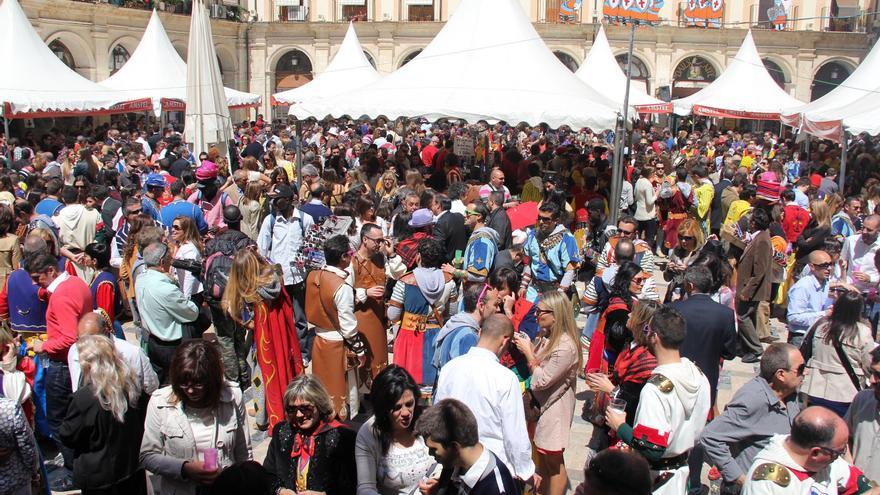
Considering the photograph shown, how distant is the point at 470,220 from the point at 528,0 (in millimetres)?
30303

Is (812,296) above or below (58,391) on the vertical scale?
above

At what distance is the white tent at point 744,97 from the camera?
62.2 feet

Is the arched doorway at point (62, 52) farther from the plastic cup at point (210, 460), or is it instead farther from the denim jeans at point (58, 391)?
the plastic cup at point (210, 460)

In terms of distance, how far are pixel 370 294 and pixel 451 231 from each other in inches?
72.1

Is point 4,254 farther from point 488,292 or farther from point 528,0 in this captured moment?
point 528,0

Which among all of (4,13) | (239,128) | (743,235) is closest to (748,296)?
(743,235)

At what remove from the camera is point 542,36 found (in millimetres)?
34000

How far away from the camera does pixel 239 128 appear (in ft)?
76.2

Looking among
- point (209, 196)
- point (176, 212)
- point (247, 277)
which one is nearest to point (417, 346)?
point (247, 277)

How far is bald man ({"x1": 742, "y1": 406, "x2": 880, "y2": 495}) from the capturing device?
9.41ft

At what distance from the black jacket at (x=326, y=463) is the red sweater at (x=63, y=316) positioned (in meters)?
2.11

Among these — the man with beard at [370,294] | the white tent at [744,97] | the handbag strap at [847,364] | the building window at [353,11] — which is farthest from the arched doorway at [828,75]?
the man with beard at [370,294]

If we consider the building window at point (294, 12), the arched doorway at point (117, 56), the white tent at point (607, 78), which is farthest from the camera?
the building window at point (294, 12)

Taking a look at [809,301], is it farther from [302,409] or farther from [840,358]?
[302,409]
